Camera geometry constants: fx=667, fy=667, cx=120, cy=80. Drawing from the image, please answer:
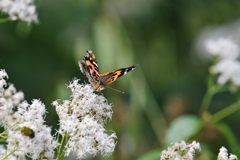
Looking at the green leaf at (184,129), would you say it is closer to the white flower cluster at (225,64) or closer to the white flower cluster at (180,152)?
the white flower cluster at (225,64)

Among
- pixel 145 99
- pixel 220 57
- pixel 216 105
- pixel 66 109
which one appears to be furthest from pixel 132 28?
pixel 66 109

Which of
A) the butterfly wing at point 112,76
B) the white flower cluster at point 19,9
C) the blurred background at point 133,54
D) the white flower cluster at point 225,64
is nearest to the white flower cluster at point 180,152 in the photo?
the butterfly wing at point 112,76

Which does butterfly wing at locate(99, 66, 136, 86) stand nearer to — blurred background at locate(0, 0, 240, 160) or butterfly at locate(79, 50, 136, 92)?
butterfly at locate(79, 50, 136, 92)

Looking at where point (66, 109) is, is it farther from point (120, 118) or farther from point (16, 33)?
point (16, 33)

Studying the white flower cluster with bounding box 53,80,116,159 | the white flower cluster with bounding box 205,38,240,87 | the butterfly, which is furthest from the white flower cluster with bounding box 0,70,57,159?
the white flower cluster with bounding box 205,38,240,87

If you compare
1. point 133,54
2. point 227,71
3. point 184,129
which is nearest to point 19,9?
point 184,129

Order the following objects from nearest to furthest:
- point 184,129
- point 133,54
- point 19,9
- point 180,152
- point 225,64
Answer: point 180,152 < point 19,9 < point 184,129 < point 225,64 < point 133,54

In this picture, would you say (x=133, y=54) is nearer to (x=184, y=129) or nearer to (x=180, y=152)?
(x=184, y=129)
